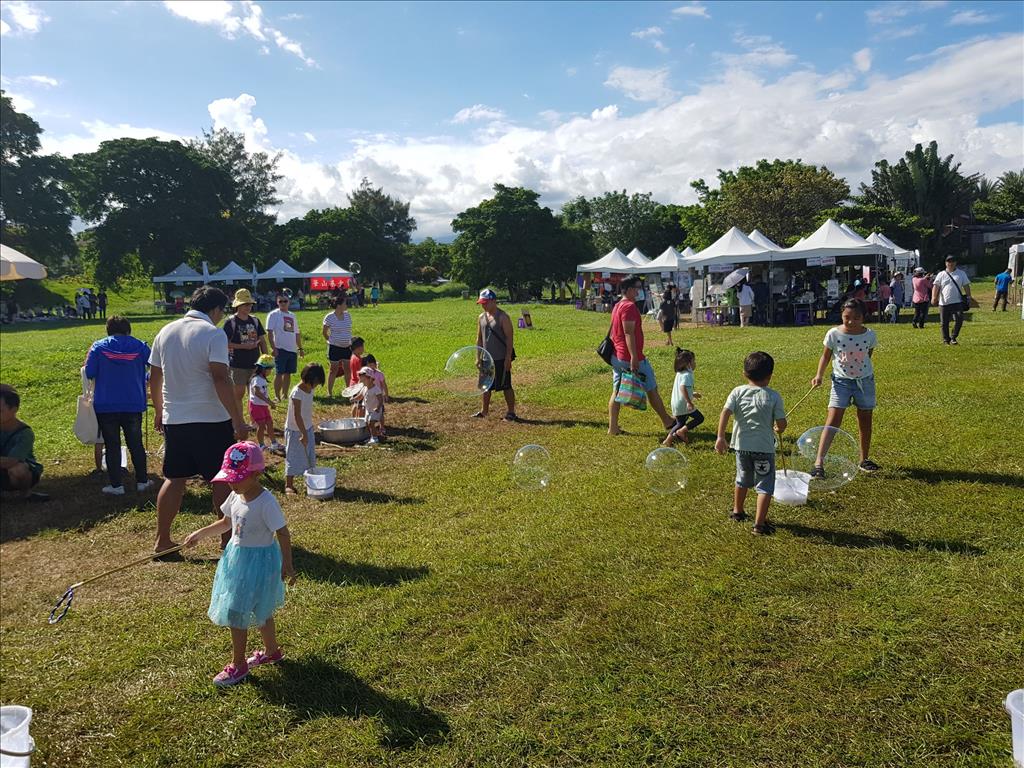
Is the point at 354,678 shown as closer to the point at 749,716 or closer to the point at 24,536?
the point at 749,716

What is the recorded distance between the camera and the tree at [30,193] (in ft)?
149

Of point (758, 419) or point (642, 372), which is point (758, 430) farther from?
point (642, 372)

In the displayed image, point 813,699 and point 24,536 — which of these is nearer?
point 813,699

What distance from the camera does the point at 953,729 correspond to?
3064mm

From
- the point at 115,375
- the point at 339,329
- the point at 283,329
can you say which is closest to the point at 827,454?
the point at 115,375

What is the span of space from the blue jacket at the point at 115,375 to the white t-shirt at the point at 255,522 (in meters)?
4.33

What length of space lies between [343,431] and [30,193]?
5106 cm

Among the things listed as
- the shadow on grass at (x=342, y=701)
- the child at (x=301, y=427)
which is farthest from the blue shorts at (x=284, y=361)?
the shadow on grass at (x=342, y=701)

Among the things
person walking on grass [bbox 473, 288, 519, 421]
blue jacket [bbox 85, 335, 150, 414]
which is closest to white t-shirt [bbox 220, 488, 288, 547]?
blue jacket [bbox 85, 335, 150, 414]

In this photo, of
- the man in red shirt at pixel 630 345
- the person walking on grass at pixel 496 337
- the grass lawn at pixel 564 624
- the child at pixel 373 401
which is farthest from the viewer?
the person walking on grass at pixel 496 337

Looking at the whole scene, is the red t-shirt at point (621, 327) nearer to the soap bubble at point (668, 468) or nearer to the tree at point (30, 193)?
the soap bubble at point (668, 468)

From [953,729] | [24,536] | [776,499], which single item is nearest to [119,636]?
[24,536]

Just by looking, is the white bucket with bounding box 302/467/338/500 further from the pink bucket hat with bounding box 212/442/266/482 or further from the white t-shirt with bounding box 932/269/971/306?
the white t-shirt with bounding box 932/269/971/306

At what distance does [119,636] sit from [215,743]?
1.55 meters
